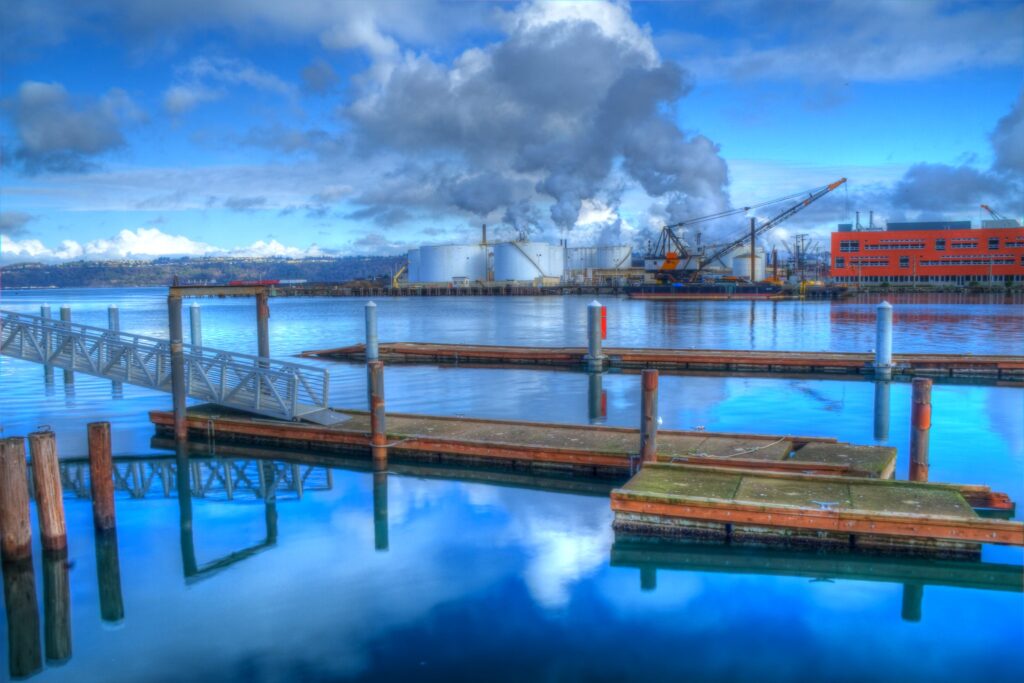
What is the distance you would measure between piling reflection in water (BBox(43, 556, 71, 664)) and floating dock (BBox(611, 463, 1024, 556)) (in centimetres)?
731

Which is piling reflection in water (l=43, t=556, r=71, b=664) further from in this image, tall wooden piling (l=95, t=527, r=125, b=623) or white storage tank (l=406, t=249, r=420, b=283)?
white storage tank (l=406, t=249, r=420, b=283)

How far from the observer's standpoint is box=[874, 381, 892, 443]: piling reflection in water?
64.9 feet

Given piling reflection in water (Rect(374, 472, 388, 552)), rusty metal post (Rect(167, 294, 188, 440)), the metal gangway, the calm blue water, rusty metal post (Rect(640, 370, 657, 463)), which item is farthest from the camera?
the metal gangway

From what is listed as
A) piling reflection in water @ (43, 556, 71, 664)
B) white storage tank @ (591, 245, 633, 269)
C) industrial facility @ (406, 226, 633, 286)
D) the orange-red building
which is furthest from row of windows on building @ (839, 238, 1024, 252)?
piling reflection in water @ (43, 556, 71, 664)

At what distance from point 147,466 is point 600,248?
17645 centimetres

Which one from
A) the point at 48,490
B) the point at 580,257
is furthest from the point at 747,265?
the point at 48,490

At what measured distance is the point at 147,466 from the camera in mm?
17484

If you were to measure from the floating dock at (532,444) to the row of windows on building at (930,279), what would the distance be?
117 metres

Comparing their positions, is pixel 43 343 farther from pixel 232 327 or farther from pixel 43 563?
pixel 232 327

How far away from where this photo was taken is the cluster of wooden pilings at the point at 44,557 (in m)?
9.75

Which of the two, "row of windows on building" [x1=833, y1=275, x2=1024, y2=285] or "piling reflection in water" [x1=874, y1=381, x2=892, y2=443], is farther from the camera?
"row of windows on building" [x1=833, y1=275, x2=1024, y2=285]

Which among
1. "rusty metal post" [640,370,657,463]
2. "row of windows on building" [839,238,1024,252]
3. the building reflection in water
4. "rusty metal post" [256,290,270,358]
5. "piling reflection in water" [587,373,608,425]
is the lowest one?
the building reflection in water

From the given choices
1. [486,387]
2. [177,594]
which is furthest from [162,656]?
[486,387]

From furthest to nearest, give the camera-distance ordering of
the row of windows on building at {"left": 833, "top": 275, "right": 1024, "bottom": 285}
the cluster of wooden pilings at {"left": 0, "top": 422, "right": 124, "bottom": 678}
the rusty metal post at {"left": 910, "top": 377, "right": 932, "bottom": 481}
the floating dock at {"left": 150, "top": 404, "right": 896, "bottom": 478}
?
the row of windows on building at {"left": 833, "top": 275, "right": 1024, "bottom": 285}
the floating dock at {"left": 150, "top": 404, "right": 896, "bottom": 478}
the rusty metal post at {"left": 910, "top": 377, "right": 932, "bottom": 481}
the cluster of wooden pilings at {"left": 0, "top": 422, "right": 124, "bottom": 678}
